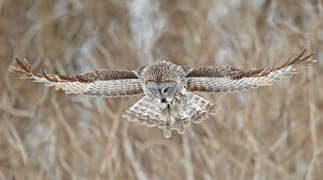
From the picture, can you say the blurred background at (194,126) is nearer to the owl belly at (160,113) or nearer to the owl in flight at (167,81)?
the owl belly at (160,113)

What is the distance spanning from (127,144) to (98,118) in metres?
0.43

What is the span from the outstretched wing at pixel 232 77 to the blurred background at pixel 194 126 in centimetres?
158

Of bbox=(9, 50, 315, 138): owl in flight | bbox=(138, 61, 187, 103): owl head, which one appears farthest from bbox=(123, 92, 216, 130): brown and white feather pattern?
bbox=(138, 61, 187, 103): owl head

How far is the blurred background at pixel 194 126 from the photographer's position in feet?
17.5

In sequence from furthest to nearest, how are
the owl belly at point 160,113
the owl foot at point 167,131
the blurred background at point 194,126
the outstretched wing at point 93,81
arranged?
the blurred background at point 194,126 → the owl belly at point 160,113 → the owl foot at point 167,131 → the outstretched wing at point 93,81

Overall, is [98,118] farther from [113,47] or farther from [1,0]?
[1,0]

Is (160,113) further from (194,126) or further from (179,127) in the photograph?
(194,126)

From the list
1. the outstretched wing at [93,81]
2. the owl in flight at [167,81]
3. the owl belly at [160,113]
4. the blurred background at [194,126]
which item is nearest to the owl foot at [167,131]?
the owl in flight at [167,81]

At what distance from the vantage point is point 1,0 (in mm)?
6527

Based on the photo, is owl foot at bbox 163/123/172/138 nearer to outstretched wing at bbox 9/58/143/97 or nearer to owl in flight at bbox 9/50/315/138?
owl in flight at bbox 9/50/315/138

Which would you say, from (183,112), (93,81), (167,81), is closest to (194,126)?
(183,112)

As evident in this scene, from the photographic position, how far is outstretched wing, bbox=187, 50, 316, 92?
260 cm

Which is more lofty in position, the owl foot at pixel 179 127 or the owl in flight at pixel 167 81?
the owl in flight at pixel 167 81

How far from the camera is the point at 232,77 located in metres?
2.74
